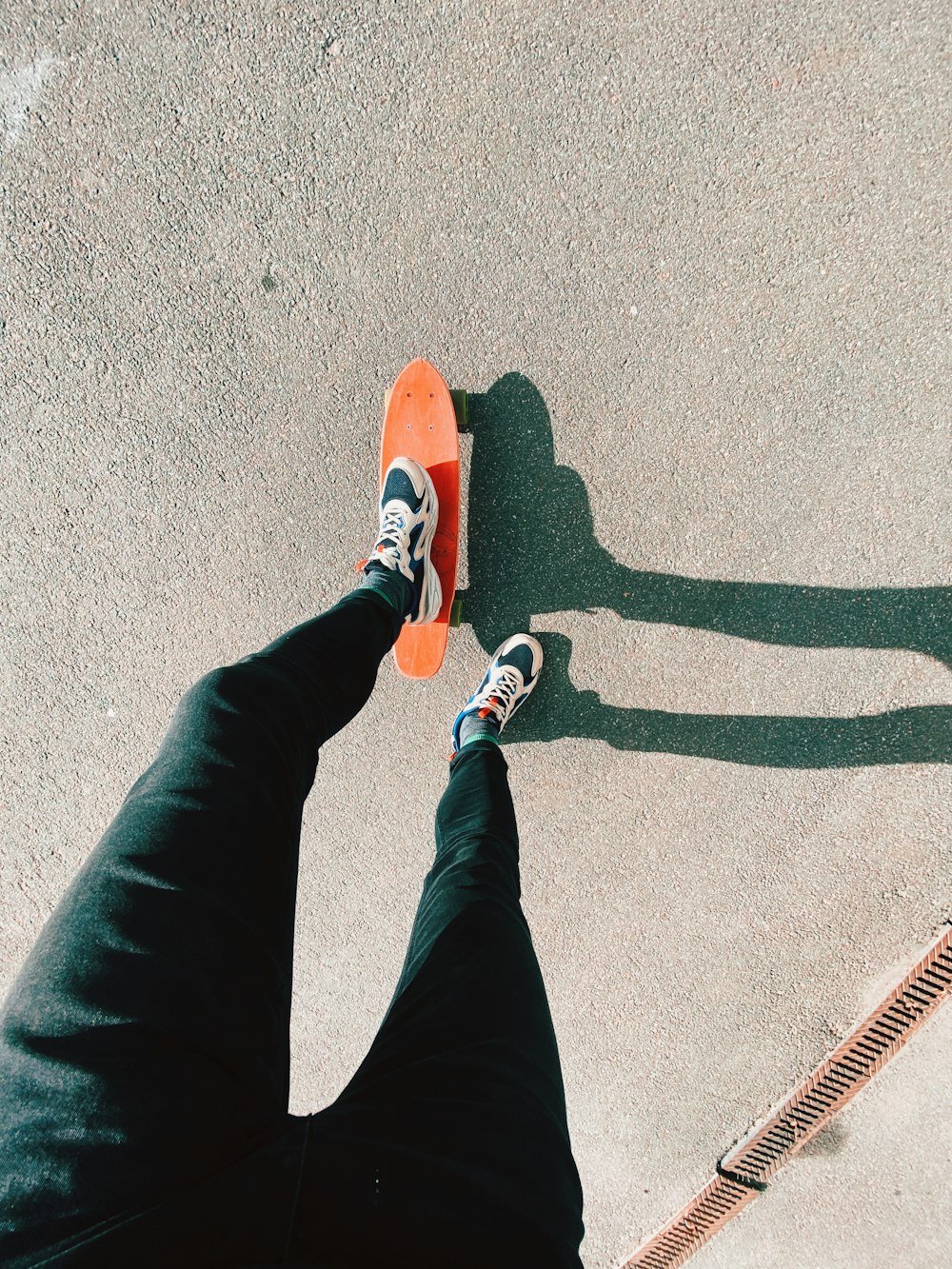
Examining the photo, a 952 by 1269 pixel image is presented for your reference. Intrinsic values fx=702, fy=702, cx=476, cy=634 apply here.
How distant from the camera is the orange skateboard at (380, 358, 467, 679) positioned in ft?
7.58

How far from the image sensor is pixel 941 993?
2359 millimetres

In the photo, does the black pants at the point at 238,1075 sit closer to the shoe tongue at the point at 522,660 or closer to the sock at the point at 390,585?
the sock at the point at 390,585

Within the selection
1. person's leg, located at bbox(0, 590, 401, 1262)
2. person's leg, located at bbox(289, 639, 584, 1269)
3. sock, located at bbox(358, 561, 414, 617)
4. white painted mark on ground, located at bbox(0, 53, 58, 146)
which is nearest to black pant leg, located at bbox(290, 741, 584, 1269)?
person's leg, located at bbox(289, 639, 584, 1269)

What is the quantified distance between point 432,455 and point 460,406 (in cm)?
18

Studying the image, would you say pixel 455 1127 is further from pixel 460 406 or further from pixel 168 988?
pixel 460 406

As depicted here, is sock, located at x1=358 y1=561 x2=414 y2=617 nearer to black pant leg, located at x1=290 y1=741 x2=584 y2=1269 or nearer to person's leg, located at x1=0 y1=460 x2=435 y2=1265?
person's leg, located at x1=0 y1=460 x2=435 y2=1265

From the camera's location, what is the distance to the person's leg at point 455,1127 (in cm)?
97

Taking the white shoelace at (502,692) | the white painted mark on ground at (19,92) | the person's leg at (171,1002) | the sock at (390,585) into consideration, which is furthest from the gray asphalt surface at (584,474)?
the person's leg at (171,1002)

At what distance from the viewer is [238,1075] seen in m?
1.12

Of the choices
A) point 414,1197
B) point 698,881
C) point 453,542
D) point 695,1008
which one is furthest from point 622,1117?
point 453,542

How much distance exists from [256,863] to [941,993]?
7.72 ft

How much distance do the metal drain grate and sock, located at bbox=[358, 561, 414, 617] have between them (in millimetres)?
2104

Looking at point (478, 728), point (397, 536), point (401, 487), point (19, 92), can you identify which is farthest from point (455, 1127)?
point (19, 92)

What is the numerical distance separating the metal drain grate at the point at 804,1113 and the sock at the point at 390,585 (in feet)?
6.90
